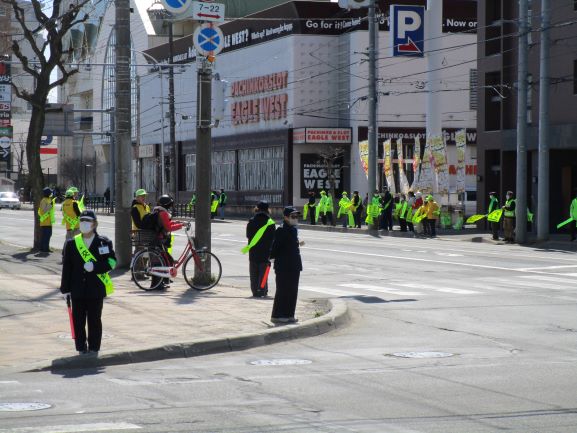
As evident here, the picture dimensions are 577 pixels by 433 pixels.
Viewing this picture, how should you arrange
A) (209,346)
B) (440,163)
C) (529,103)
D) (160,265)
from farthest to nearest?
(440,163) → (529,103) → (160,265) → (209,346)

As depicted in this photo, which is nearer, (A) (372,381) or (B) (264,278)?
(A) (372,381)

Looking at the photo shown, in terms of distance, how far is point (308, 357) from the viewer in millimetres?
12719

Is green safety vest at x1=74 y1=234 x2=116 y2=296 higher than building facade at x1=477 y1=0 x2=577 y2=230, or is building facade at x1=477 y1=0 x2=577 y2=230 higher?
building facade at x1=477 y1=0 x2=577 y2=230

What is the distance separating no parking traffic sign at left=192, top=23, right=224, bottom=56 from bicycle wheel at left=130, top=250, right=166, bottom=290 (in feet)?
12.4

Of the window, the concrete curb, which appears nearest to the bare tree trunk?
the concrete curb

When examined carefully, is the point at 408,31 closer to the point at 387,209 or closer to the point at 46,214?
the point at 387,209

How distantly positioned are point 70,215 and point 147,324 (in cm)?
1269

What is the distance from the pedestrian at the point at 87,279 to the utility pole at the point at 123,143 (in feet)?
39.2

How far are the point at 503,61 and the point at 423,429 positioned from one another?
40351 millimetres

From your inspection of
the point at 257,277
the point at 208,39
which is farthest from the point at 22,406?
the point at 208,39

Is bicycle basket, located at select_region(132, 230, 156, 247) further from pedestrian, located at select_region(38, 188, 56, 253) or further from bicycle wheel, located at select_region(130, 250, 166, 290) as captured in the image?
pedestrian, located at select_region(38, 188, 56, 253)

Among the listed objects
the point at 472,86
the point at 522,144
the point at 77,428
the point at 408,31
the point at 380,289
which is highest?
the point at 408,31

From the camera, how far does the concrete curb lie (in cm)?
1196

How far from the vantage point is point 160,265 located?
20094mm
